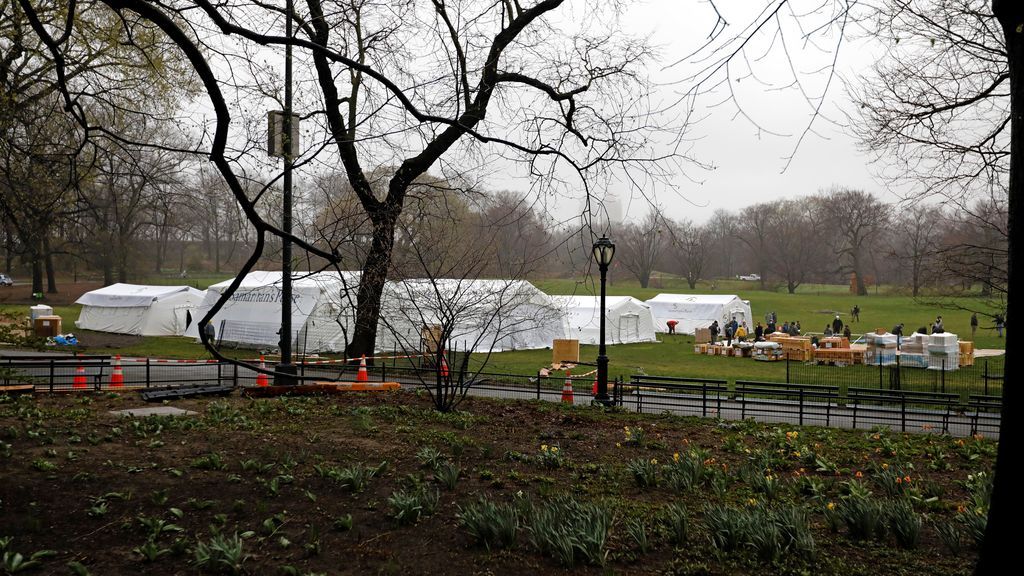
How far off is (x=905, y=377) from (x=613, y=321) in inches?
648

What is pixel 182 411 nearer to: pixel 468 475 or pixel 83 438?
pixel 83 438

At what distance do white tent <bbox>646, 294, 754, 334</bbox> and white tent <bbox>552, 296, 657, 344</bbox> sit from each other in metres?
5.32

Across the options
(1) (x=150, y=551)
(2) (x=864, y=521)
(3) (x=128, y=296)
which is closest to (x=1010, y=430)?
(2) (x=864, y=521)

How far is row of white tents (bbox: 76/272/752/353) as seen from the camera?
97.9ft

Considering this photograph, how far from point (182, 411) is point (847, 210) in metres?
72.5

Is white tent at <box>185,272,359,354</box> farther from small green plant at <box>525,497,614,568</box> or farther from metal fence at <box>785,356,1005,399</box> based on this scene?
small green plant at <box>525,497,614,568</box>

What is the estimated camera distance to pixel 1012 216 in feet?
13.8

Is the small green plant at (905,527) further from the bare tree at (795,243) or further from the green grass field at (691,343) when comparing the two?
the bare tree at (795,243)

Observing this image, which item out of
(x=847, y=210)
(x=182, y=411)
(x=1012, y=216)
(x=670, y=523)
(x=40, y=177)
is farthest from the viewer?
(x=847, y=210)

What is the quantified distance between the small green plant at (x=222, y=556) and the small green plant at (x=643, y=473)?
130 inches

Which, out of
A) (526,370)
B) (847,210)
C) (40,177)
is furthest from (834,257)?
(40,177)

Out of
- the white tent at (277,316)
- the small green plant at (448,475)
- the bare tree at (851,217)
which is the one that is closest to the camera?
the small green plant at (448,475)

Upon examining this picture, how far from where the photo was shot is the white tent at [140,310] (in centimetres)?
3878

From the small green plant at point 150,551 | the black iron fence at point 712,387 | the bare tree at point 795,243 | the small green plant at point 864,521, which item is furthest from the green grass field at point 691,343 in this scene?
the small green plant at point 150,551
